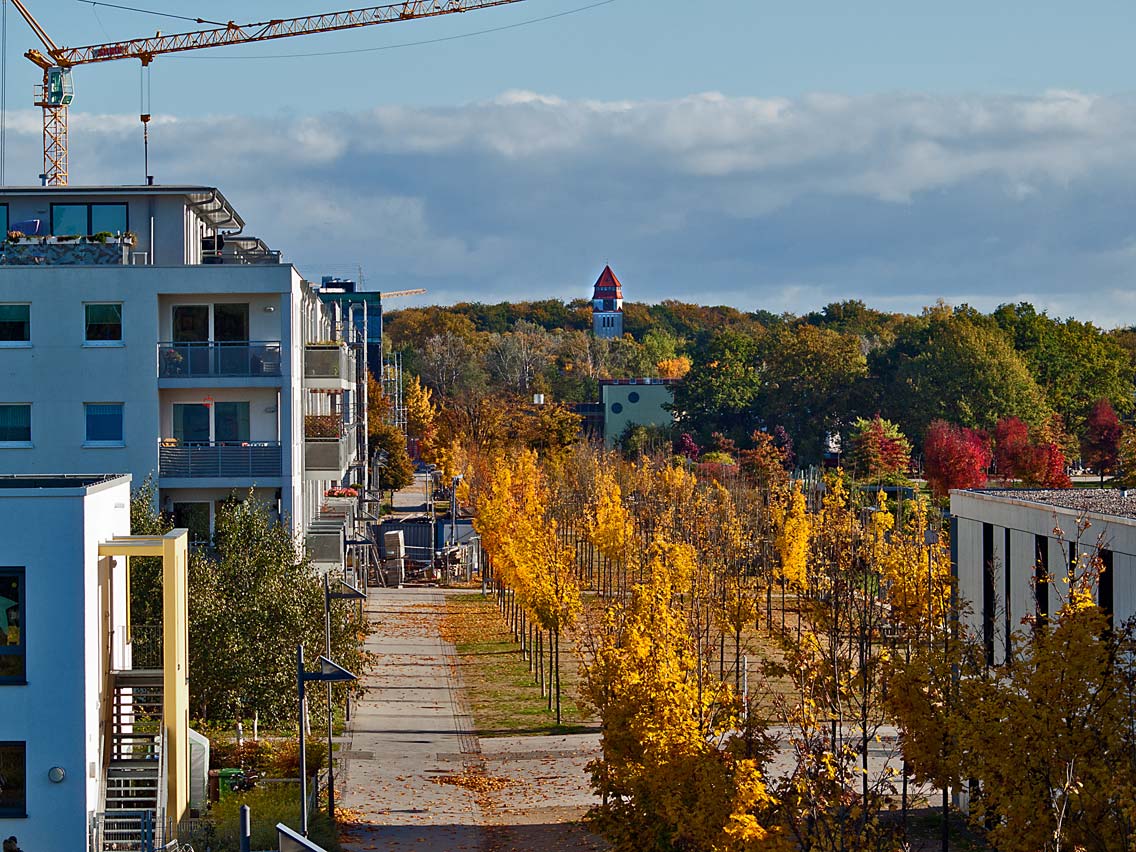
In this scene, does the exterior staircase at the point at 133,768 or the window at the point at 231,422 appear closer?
the exterior staircase at the point at 133,768

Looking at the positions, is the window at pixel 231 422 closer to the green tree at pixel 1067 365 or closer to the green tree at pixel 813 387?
the green tree at pixel 813 387

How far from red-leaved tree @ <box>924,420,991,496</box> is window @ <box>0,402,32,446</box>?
155 feet

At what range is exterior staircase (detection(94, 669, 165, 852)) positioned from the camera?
888 inches

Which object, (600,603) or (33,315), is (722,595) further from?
(33,315)

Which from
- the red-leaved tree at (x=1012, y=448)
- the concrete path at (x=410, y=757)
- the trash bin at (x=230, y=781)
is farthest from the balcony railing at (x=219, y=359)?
the red-leaved tree at (x=1012, y=448)

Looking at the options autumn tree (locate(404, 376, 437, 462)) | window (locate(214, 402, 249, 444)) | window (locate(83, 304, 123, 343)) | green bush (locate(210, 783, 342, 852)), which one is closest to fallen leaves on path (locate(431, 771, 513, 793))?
green bush (locate(210, 783, 342, 852))

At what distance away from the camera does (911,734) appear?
2292 centimetres

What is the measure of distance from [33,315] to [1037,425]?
67358mm

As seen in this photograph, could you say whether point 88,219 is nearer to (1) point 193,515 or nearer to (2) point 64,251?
(2) point 64,251

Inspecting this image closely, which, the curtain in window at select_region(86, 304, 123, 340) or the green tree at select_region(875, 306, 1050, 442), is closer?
the curtain in window at select_region(86, 304, 123, 340)

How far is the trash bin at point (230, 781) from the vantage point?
28297 mm

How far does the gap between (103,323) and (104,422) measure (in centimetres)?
266

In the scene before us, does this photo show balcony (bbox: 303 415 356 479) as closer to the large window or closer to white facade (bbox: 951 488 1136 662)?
the large window

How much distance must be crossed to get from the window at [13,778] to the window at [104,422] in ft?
61.9
